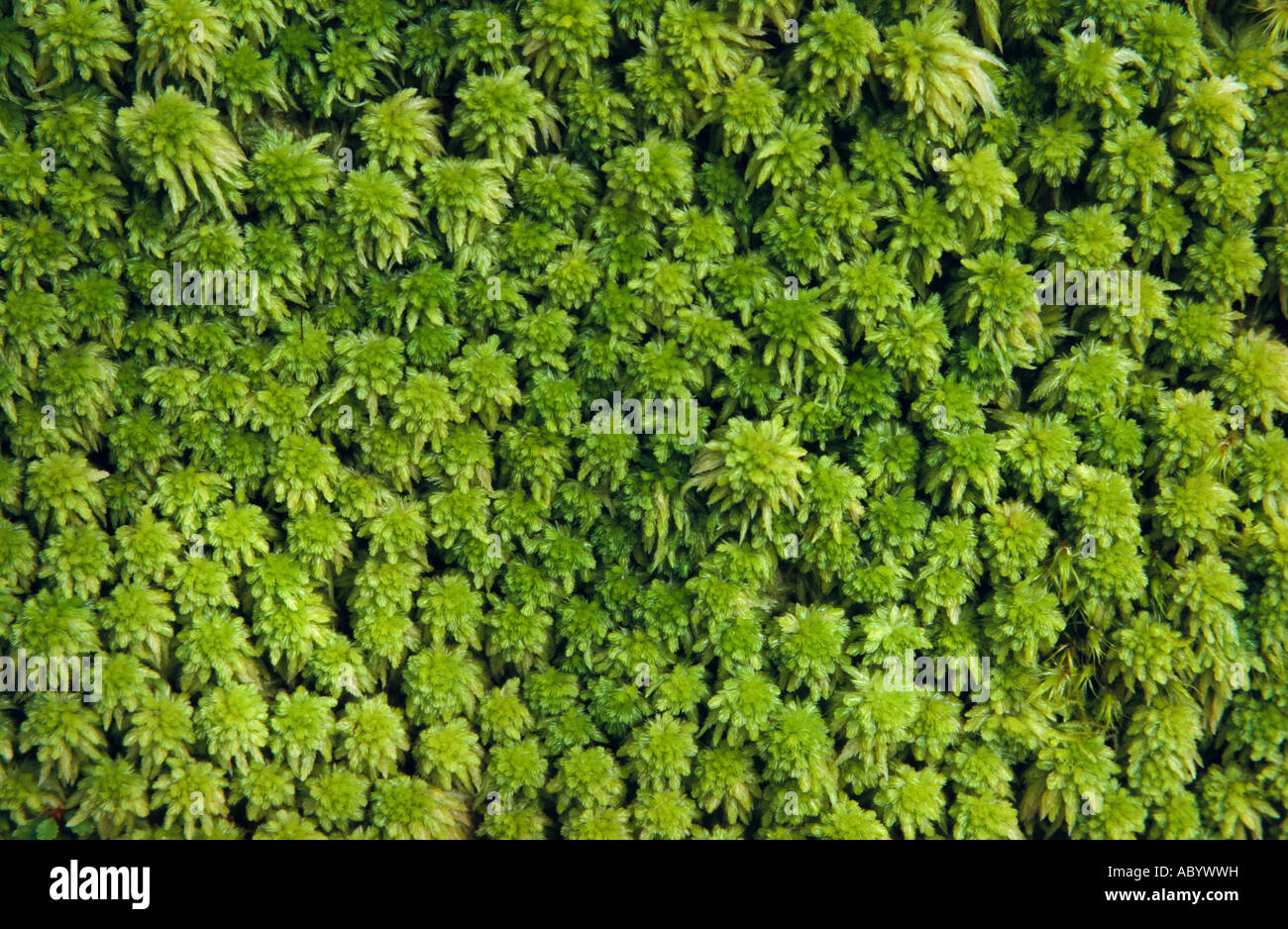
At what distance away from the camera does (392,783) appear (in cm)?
356

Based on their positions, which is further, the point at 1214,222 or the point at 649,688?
the point at 649,688

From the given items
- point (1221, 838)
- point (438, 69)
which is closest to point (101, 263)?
point (438, 69)

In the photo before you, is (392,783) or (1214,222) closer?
(1214,222)

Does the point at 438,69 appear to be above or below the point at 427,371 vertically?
above

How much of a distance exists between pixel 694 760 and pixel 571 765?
0.50 meters

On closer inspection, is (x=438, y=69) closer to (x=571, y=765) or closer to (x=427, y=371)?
(x=427, y=371)

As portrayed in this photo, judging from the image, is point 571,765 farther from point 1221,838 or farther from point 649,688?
point 1221,838

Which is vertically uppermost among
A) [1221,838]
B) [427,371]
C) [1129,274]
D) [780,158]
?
[780,158]

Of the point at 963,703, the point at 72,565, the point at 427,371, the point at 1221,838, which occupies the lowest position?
the point at 1221,838

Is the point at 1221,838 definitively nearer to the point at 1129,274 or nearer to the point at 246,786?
the point at 1129,274

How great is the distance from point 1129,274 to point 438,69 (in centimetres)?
272

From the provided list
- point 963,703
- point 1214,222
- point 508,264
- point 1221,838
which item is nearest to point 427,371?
point 508,264

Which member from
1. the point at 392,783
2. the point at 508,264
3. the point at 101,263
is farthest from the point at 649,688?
the point at 101,263

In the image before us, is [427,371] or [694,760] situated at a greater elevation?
[427,371]
